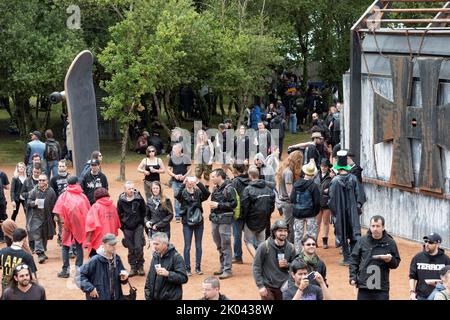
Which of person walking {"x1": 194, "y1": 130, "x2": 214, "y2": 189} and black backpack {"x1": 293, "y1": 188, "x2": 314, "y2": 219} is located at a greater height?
person walking {"x1": 194, "y1": 130, "x2": 214, "y2": 189}

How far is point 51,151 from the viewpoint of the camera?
2198 cm

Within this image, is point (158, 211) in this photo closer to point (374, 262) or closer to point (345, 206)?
point (345, 206)

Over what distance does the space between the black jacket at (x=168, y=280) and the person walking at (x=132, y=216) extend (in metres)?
3.71

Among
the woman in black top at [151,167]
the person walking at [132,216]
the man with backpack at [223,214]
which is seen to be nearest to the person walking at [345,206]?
the man with backpack at [223,214]

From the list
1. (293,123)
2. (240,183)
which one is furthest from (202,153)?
(293,123)

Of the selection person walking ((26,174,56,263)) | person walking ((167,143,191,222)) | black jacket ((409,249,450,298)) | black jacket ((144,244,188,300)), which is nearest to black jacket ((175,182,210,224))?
person walking ((26,174,56,263))

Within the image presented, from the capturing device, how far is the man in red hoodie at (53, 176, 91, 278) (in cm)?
1521

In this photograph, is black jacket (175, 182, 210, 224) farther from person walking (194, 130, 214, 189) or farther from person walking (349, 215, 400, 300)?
person walking (194, 130, 214, 189)

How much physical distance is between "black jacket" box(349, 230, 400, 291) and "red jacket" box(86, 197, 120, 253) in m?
4.24

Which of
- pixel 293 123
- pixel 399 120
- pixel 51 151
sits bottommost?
pixel 51 151

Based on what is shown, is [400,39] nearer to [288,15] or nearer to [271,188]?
[271,188]

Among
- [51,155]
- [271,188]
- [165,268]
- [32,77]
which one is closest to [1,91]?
[32,77]

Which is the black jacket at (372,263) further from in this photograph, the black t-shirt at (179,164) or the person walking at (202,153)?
the person walking at (202,153)

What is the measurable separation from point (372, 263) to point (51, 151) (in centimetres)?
1162
